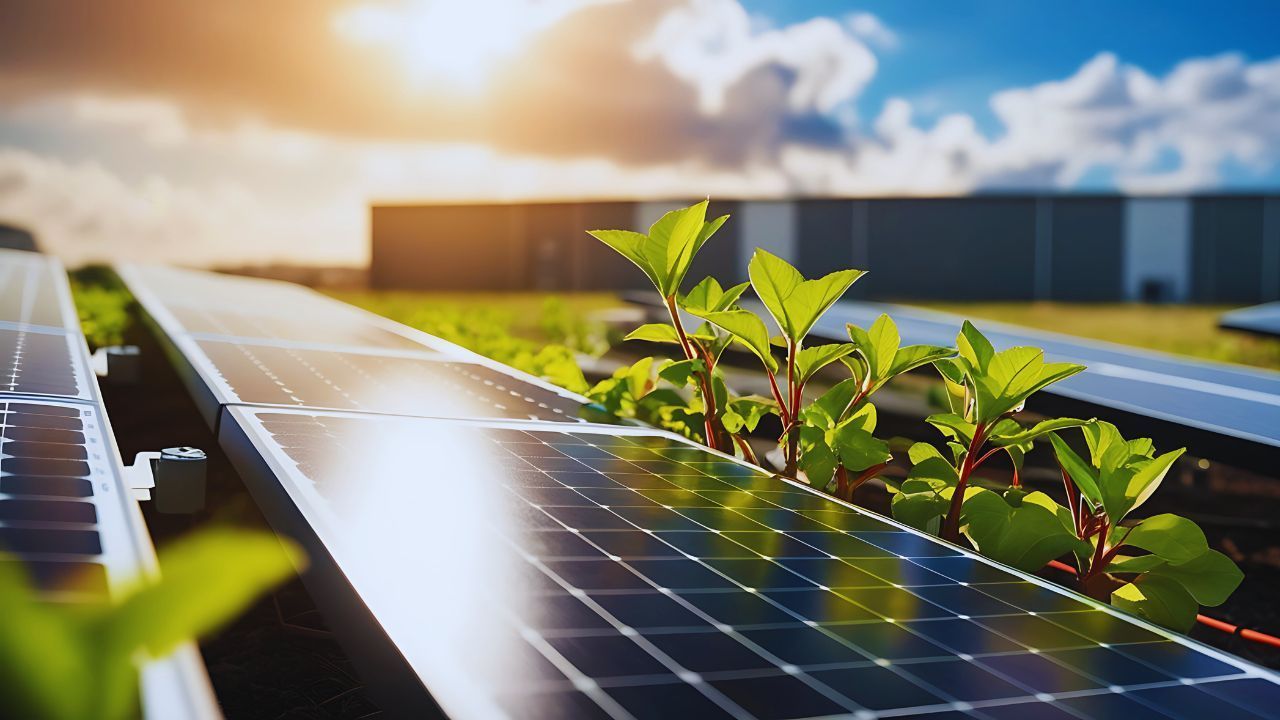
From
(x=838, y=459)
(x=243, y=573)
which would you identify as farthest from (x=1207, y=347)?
(x=243, y=573)

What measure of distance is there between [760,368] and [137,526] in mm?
8032

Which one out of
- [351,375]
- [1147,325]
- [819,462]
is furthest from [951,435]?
[1147,325]

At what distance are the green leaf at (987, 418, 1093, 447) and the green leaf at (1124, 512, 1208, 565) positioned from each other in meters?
0.29

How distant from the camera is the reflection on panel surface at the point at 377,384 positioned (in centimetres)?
344

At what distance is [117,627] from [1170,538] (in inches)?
100

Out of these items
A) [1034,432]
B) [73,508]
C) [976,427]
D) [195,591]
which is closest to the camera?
[195,591]

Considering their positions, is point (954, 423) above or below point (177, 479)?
above

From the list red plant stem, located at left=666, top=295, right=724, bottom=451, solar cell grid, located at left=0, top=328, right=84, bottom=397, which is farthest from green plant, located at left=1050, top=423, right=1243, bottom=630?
solar cell grid, located at left=0, top=328, right=84, bottom=397

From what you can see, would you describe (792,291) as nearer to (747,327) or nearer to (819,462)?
(747,327)

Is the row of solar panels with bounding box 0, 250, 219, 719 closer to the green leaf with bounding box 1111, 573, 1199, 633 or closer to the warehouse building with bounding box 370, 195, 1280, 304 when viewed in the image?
the green leaf with bounding box 1111, 573, 1199, 633

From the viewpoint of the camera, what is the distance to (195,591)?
1.95 ft

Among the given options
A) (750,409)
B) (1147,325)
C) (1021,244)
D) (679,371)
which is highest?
(1021,244)

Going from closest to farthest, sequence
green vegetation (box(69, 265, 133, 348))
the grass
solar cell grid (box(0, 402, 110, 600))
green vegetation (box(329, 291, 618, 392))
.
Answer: solar cell grid (box(0, 402, 110, 600)) < green vegetation (box(329, 291, 618, 392)) < green vegetation (box(69, 265, 133, 348)) < the grass

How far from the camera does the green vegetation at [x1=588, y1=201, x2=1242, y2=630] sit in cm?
258
